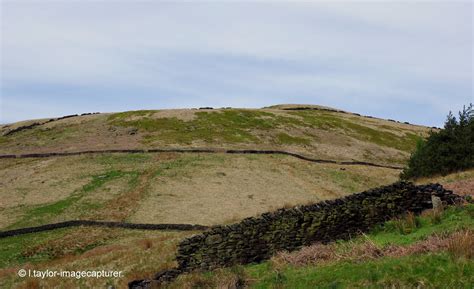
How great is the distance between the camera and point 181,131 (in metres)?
88.5

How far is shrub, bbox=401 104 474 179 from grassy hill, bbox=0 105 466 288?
7.74 m

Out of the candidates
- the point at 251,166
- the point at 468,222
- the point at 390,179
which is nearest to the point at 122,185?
the point at 251,166

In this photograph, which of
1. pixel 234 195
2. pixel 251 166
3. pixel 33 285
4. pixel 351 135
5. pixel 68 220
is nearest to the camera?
pixel 33 285

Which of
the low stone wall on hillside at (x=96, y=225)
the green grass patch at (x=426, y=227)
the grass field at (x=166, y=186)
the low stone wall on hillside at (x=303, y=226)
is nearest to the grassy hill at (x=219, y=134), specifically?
the grass field at (x=166, y=186)

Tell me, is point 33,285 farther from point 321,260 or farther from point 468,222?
point 468,222

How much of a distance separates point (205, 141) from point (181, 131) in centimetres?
863

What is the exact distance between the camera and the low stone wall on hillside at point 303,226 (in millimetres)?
21531

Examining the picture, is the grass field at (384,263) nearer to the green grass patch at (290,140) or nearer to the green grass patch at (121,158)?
the green grass patch at (121,158)

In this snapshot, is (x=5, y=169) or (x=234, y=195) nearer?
(x=234, y=195)

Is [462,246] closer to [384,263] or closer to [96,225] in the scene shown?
[384,263]

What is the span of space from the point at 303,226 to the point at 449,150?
28615 mm

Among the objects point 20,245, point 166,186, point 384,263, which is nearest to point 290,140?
point 166,186

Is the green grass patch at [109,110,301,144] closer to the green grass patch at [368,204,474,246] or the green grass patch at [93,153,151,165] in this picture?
the green grass patch at [93,153,151,165]

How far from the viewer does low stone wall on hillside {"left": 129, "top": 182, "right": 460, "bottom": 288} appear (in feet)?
70.6
